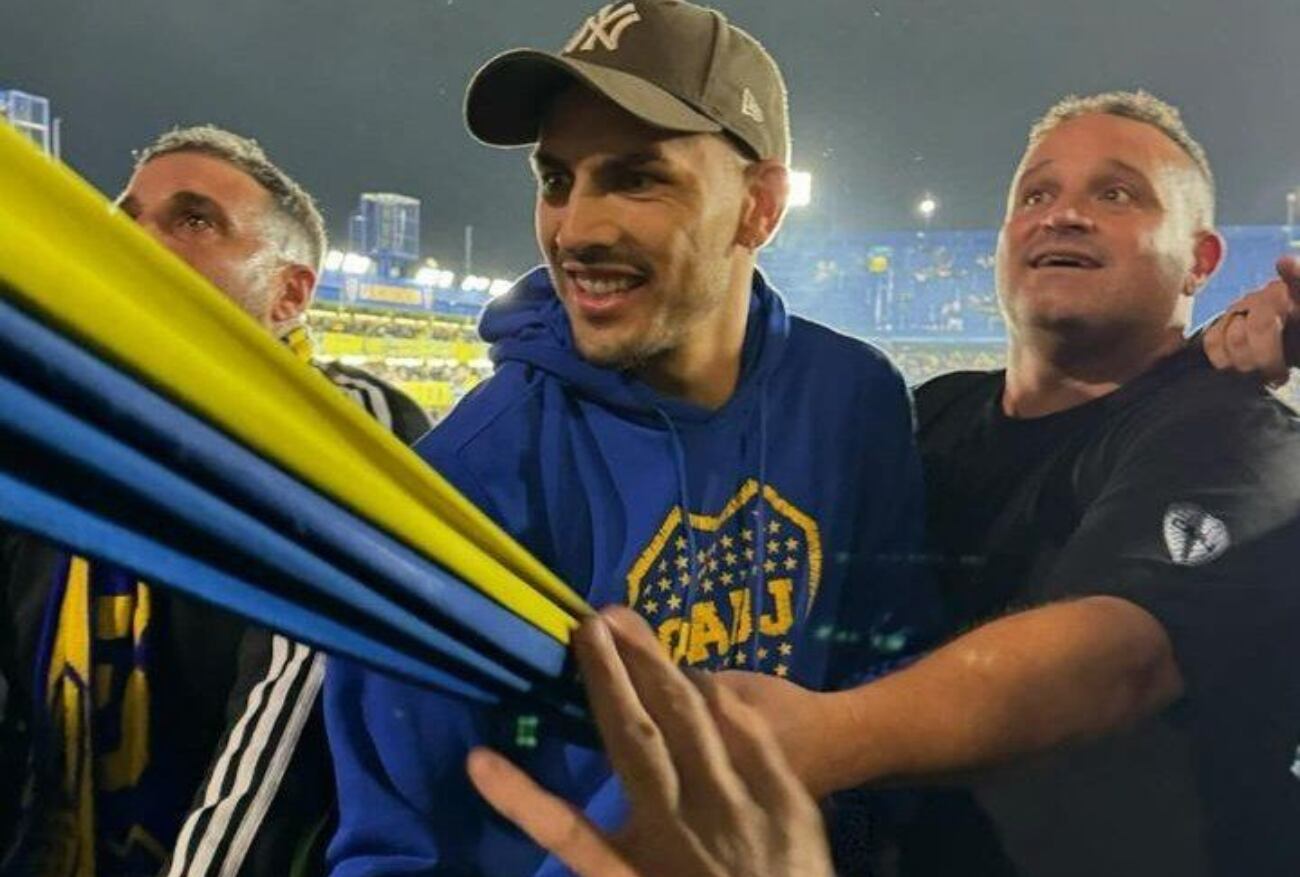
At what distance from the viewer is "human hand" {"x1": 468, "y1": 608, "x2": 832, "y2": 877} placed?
1.96ft

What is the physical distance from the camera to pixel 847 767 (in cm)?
69

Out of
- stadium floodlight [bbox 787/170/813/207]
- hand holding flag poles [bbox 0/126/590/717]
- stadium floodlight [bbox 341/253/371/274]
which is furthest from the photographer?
stadium floodlight [bbox 341/253/371/274]

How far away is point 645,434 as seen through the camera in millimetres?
A: 742

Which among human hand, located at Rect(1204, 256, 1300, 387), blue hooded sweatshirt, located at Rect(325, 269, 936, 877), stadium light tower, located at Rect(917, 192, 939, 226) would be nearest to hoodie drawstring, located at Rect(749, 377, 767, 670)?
blue hooded sweatshirt, located at Rect(325, 269, 936, 877)

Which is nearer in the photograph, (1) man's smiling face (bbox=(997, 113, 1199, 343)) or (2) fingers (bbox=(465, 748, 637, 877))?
(2) fingers (bbox=(465, 748, 637, 877))

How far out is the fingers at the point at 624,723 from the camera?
1.95 ft

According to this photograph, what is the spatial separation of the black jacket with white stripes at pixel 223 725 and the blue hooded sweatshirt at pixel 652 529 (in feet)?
0.37

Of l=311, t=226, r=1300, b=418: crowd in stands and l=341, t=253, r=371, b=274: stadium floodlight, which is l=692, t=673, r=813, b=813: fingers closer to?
l=311, t=226, r=1300, b=418: crowd in stands

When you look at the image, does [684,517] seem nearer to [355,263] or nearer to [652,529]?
[652,529]

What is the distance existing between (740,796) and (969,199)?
71cm

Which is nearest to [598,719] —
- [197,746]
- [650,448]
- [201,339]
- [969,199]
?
[650,448]

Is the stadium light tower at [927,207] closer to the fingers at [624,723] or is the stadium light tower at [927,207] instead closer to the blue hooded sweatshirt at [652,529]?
the blue hooded sweatshirt at [652,529]

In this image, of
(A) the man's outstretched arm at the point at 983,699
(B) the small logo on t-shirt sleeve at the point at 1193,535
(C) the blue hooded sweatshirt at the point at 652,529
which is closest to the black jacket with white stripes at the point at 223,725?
(C) the blue hooded sweatshirt at the point at 652,529

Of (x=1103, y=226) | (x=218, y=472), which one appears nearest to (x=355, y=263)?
(x=1103, y=226)
